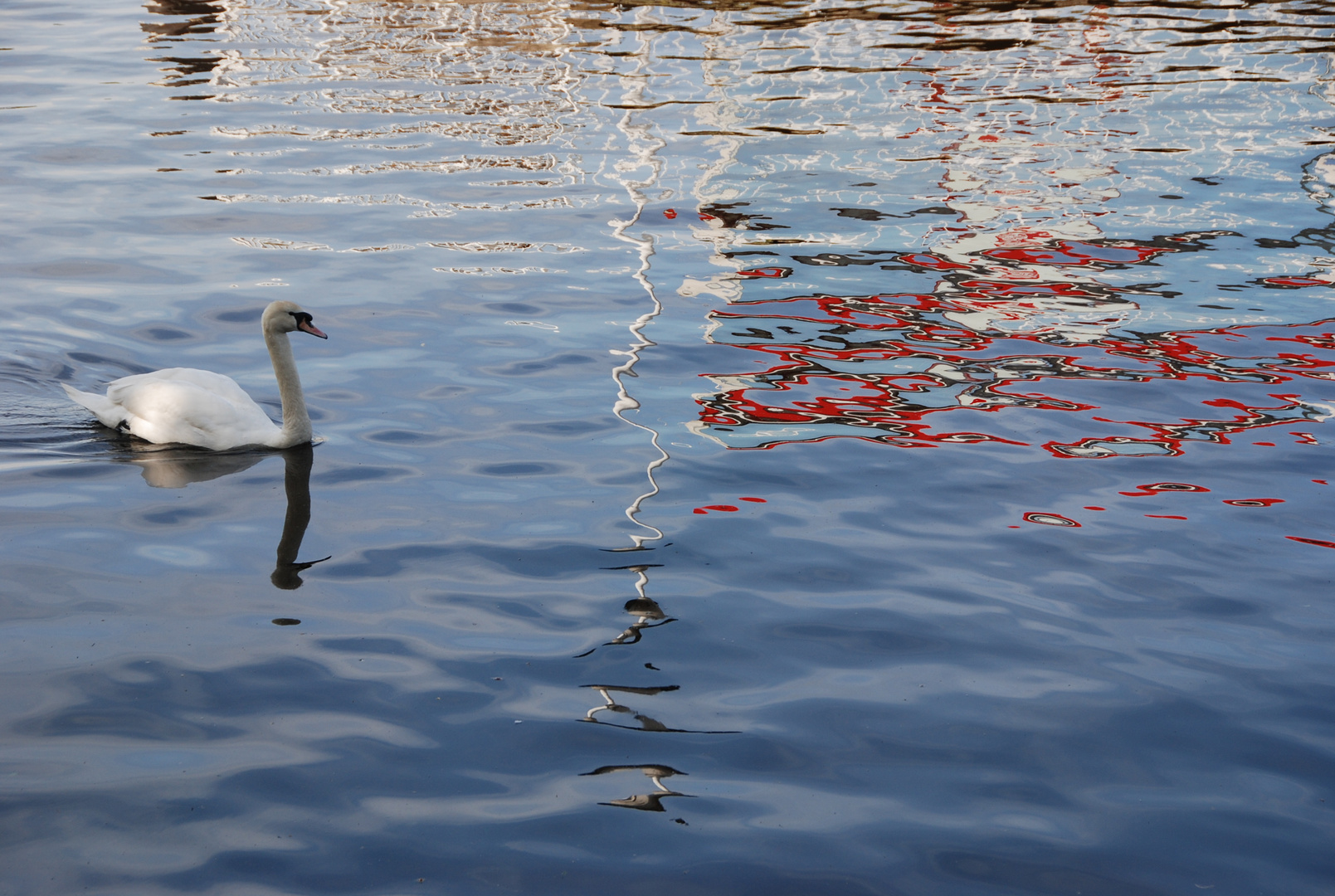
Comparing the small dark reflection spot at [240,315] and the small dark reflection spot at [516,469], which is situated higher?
the small dark reflection spot at [240,315]

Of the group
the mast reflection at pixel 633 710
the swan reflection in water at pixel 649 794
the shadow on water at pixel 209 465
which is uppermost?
the mast reflection at pixel 633 710

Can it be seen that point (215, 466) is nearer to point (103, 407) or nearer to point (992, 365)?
point (103, 407)

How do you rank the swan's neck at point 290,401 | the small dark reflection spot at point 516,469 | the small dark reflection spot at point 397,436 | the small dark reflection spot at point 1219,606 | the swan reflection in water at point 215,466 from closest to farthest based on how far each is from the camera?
1. the small dark reflection spot at point 1219,606
2. the swan reflection in water at point 215,466
3. the small dark reflection spot at point 516,469
4. the swan's neck at point 290,401
5. the small dark reflection spot at point 397,436

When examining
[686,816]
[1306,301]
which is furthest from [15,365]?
[1306,301]

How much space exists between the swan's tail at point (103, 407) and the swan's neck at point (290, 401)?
0.92 m

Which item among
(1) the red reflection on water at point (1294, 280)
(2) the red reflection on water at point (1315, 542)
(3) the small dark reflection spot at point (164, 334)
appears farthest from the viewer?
(1) the red reflection on water at point (1294, 280)

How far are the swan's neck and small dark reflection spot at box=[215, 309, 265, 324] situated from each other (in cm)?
212

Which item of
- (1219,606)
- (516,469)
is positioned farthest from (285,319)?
(1219,606)

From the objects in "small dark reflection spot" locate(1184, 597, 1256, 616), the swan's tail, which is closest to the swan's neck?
the swan's tail

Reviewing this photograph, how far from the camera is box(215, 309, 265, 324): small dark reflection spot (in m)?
8.75

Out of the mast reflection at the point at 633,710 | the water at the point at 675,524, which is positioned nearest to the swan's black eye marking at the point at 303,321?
the water at the point at 675,524

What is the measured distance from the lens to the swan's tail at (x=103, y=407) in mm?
6875

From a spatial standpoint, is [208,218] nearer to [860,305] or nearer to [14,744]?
[860,305]

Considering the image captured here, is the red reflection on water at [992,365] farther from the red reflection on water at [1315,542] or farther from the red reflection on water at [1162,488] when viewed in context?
the red reflection on water at [1315,542]
